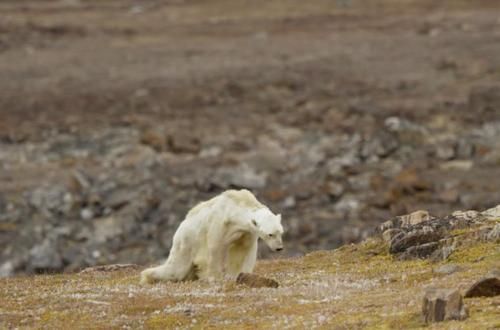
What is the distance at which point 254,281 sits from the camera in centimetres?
2491

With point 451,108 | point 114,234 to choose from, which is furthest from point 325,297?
point 451,108

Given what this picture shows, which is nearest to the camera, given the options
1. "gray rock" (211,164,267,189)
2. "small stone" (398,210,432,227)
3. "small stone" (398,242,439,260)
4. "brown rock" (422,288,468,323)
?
"brown rock" (422,288,468,323)

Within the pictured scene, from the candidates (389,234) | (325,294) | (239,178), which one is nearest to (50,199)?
(239,178)

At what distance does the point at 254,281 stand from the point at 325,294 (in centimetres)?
156

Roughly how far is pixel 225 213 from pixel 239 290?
256cm

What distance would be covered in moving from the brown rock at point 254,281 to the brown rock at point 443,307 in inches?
203

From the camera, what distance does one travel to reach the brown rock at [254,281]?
24.9 meters

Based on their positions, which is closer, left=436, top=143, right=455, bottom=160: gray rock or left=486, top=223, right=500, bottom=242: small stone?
left=486, top=223, right=500, bottom=242: small stone

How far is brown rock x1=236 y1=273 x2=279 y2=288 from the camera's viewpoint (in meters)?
24.9

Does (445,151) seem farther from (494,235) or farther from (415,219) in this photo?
(494,235)

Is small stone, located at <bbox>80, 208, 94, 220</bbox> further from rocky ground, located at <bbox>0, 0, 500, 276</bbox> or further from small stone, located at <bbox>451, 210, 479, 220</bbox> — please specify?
small stone, located at <bbox>451, 210, 479, 220</bbox>

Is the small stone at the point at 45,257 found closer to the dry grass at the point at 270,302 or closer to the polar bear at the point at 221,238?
the dry grass at the point at 270,302

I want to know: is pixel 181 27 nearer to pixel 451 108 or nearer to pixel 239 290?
pixel 451 108

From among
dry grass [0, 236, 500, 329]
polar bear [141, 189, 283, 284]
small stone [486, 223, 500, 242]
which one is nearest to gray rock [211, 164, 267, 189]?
→ dry grass [0, 236, 500, 329]
